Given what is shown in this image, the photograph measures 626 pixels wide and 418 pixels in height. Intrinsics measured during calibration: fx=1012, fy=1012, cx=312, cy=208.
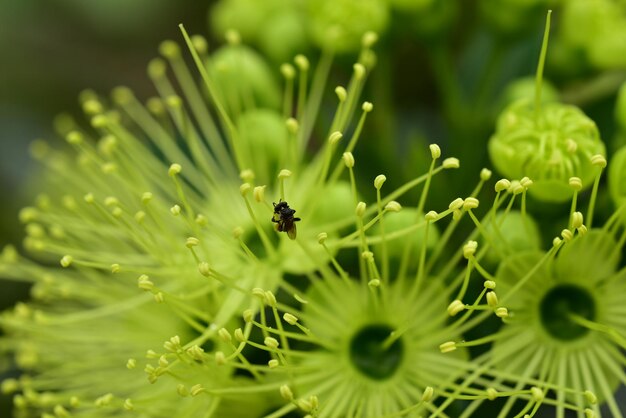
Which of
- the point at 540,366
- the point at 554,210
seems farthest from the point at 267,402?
the point at 554,210

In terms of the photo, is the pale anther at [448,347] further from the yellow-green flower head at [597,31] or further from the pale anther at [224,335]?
the yellow-green flower head at [597,31]

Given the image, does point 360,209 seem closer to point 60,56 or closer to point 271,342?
point 271,342

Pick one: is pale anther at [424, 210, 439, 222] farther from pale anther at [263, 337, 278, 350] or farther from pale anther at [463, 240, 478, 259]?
pale anther at [263, 337, 278, 350]

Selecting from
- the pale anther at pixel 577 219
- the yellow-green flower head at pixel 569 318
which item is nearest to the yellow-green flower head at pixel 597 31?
the yellow-green flower head at pixel 569 318

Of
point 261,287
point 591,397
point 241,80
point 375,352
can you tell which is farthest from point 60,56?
point 591,397

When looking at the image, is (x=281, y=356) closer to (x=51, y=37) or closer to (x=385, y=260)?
(x=385, y=260)

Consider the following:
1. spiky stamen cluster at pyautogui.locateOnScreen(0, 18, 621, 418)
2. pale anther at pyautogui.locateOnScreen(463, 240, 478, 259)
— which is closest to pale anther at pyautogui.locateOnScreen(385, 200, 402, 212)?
spiky stamen cluster at pyautogui.locateOnScreen(0, 18, 621, 418)
